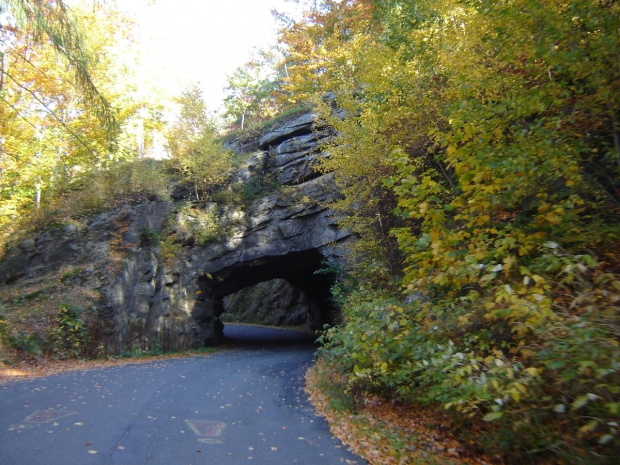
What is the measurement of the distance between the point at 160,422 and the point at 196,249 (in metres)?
14.5

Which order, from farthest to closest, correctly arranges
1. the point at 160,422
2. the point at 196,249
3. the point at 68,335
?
the point at 196,249 → the point at 68,335 → the point at 160,422

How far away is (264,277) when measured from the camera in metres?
25.3

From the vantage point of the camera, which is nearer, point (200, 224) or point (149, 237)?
point (149, 237)

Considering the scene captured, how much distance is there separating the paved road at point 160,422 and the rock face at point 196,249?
673 cm

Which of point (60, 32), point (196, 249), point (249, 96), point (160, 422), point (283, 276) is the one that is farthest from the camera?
point (249, 96)

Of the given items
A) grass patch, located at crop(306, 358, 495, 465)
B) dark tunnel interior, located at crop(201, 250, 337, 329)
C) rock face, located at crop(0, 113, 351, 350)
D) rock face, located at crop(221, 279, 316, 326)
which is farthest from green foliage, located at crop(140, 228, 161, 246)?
rock face, located at crop(221, 279, 316, 326)

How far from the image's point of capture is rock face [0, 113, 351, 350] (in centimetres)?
1664

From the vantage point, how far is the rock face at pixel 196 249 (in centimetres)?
1664

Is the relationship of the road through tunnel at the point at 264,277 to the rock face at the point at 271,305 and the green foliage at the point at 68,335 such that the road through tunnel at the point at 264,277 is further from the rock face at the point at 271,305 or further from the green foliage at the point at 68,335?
the rock face at the point at 271,305

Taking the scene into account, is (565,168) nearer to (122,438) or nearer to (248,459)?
(248,459)

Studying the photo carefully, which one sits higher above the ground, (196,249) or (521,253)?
(196,249)

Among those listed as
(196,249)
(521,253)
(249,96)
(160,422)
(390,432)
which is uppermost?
(249,96)

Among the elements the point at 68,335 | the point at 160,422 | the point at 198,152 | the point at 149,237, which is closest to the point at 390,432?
the point at 160,422

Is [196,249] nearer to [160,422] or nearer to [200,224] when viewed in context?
[200,224]
